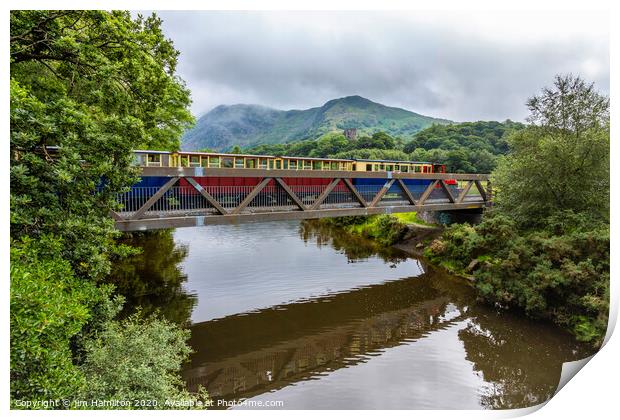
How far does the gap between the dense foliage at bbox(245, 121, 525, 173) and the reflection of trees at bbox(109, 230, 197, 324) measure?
27510mm

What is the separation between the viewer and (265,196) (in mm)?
12164

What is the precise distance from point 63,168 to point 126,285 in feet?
29.1

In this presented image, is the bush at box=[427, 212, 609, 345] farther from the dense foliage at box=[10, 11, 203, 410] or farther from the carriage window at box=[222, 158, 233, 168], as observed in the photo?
the carriage window at box=[222, 158, 233, 168]

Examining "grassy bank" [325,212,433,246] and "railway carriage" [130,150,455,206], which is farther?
"grassy bank" [325,212,433,246]

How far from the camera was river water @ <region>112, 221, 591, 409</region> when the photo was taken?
24.2 feet

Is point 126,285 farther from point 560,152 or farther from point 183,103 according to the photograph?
point 560,152

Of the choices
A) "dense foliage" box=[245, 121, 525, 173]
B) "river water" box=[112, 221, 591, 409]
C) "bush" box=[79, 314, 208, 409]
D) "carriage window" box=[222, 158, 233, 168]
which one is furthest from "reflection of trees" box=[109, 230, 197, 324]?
"dense foliage" box=[245, 121, 525, 173]

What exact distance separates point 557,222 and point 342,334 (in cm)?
773

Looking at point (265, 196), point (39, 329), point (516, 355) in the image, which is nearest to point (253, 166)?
point (265, 196)

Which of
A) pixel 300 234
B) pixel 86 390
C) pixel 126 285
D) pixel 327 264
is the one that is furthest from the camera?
pixel 300 234

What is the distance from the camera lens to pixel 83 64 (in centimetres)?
673

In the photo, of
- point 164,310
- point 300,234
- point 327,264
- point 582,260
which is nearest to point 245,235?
point 300,234

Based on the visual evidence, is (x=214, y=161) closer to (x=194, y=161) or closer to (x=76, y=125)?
(x=194, y=161)

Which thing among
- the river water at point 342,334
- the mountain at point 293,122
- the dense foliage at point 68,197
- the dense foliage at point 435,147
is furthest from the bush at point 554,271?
the mountain at point 293,122
